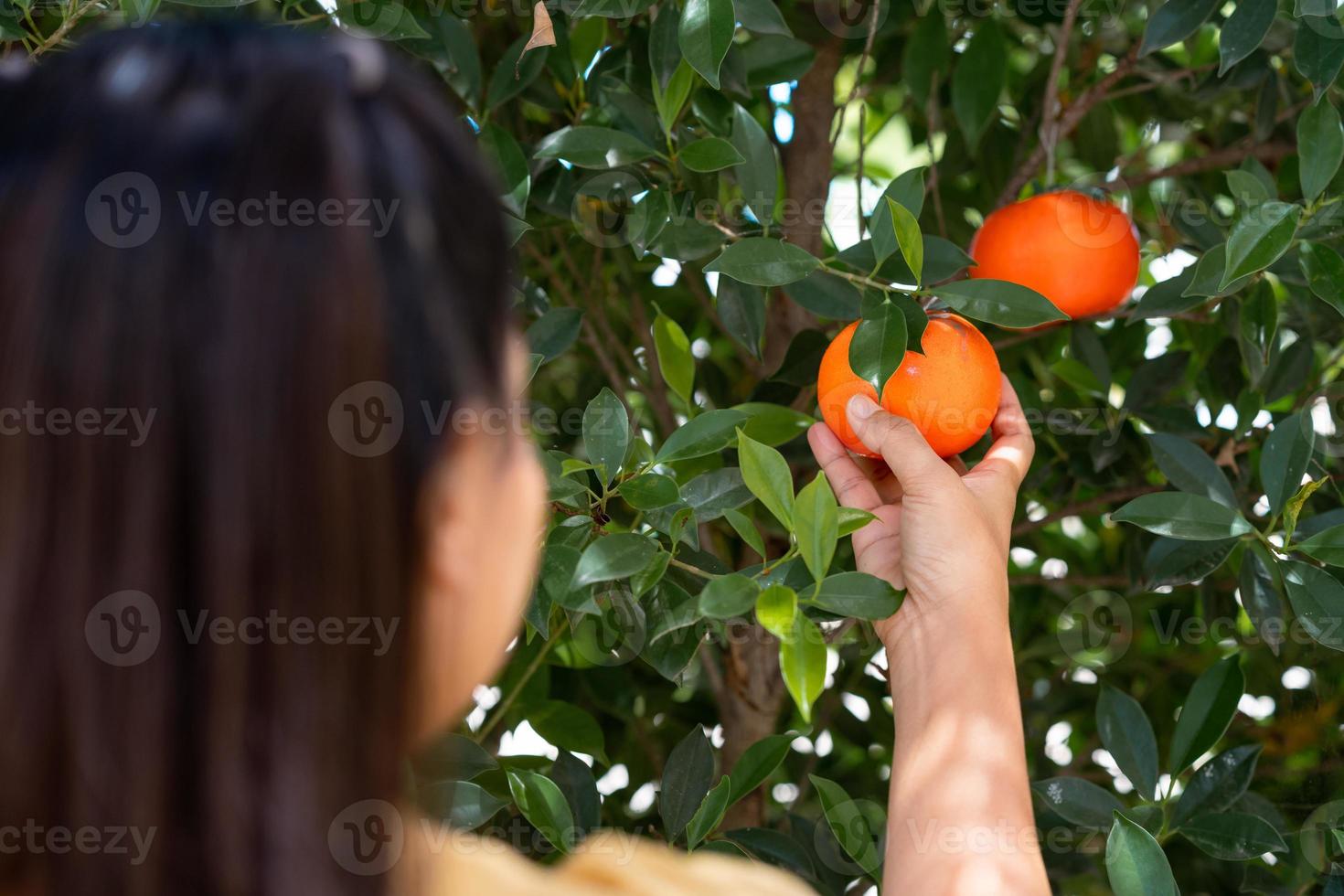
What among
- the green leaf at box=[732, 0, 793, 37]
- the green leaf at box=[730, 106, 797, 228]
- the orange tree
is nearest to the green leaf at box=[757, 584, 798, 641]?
the orange tree

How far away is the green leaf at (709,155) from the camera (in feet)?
2.88

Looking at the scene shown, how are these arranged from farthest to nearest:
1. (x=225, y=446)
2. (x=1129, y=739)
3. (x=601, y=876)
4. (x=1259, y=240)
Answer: (x=1129, y=739)
(x=1259, y=240)
(x=601, y=876)
(x=225, y=446)

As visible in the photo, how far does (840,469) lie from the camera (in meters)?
0.92

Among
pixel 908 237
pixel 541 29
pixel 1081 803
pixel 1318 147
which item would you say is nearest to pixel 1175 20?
pixel 1318 147

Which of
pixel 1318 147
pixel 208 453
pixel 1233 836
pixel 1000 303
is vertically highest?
pixel 1318 147

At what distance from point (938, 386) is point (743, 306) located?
186 millimetres

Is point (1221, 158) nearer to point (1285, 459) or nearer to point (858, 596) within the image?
point (1285, 459)

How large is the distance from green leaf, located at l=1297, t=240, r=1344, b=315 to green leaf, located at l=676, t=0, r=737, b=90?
1.38 ft

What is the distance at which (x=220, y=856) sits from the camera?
1.43 feet

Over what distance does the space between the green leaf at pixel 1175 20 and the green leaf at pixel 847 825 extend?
0.64m

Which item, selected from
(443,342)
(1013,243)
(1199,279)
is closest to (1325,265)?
(1199,279)

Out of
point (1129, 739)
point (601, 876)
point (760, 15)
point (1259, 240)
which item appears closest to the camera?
point (601, 876)

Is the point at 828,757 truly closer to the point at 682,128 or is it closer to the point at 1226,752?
the point at 1226,752

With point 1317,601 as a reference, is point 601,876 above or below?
below
